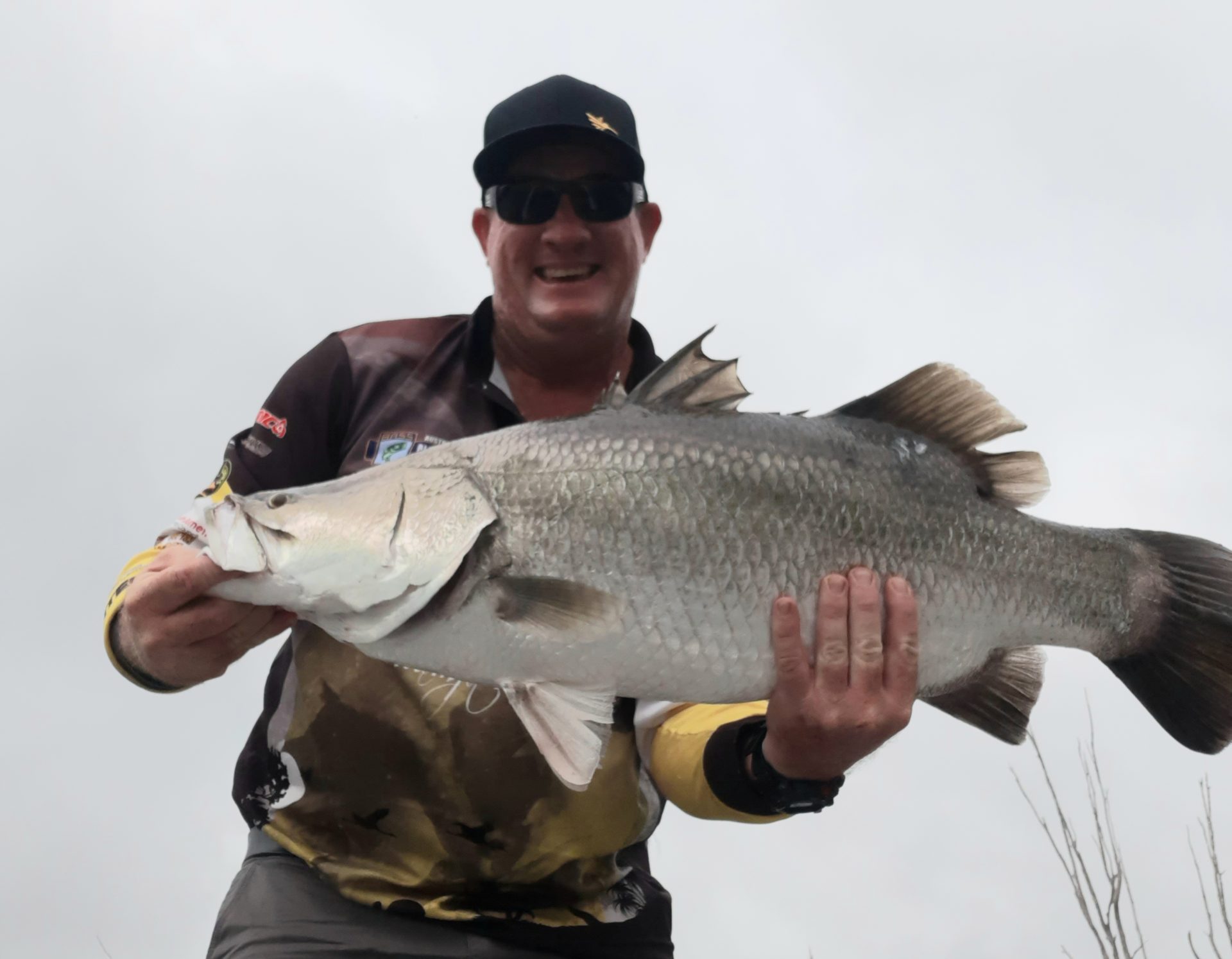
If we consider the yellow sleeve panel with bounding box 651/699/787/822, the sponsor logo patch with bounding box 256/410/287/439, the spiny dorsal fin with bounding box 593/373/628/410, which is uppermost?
the spiny dorsal fin with bounding box 593/373/628/410

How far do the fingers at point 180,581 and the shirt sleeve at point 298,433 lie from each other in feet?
2.72

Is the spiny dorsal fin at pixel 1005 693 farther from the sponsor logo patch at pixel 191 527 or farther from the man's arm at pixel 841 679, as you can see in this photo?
the sponsor logo patch at pixel 191 527

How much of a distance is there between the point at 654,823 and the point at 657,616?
1461 mm

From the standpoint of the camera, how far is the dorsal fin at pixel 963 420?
2.72 metres

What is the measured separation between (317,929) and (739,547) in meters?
1.84

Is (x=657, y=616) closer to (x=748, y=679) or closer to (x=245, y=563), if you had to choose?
(x=748, y=679)

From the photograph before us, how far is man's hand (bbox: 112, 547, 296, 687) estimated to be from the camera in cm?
235

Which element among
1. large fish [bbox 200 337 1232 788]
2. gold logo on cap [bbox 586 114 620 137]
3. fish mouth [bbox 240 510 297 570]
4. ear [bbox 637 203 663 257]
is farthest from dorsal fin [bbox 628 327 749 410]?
ear [bbox 637 203 663 257]

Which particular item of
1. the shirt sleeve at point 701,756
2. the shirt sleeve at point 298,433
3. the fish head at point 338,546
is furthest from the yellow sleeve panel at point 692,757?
the shirt sleeve at point 298,433

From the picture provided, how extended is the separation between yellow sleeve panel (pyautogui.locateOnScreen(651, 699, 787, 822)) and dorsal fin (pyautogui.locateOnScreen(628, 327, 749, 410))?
1.06 metres

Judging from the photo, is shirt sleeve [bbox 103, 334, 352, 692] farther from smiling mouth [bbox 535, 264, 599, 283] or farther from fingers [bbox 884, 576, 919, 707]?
fingers [bbox 884, 576, 919, 707]

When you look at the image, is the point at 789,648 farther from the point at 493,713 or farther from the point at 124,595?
the point at 124,595

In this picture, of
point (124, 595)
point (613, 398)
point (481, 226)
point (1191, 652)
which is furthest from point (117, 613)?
point (1191, 652)

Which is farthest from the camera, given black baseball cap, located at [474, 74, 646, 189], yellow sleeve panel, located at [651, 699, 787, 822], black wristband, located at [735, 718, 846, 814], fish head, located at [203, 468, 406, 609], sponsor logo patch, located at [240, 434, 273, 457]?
black baseball cap, located at [474, 74, 646, 189]
